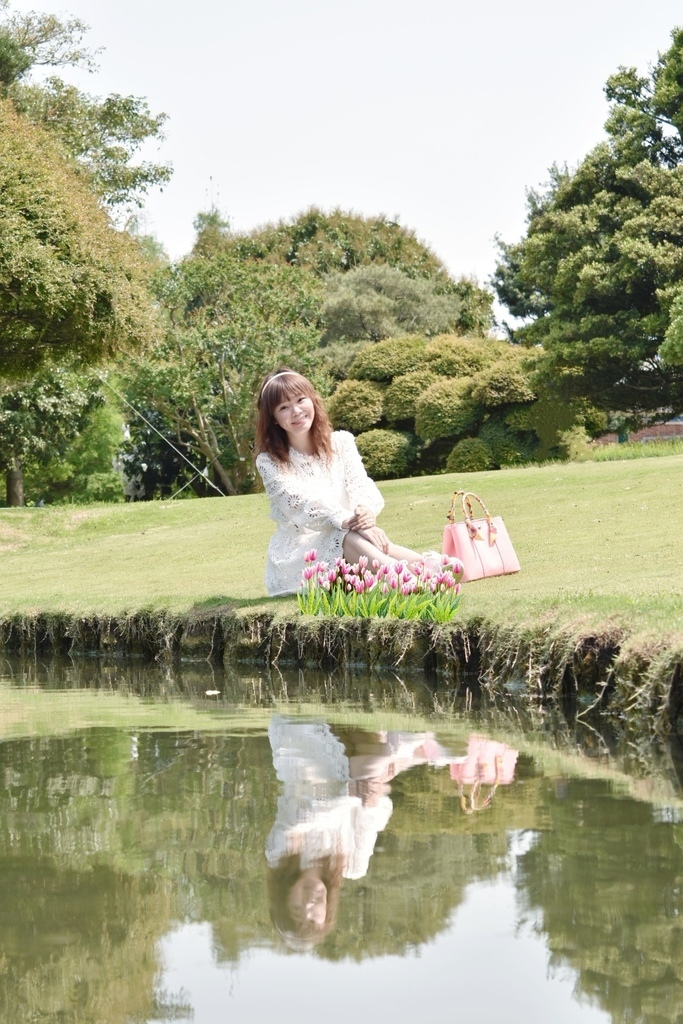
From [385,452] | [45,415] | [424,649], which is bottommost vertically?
[424,649]

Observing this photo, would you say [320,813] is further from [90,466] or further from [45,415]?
[90,466]

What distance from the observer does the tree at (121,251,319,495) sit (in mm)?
35000

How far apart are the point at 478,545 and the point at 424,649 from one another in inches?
82.3

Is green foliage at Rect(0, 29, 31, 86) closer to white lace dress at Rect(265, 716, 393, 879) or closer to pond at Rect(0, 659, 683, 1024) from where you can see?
pond at Rect(0, 659, 683, 1024)

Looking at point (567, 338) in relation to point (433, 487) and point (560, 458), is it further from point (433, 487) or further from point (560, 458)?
point (433, 487)

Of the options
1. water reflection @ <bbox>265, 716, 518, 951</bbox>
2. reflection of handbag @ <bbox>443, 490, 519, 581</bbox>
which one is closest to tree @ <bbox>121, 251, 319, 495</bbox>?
reflection of handbag @ <bbox>443, 490, 519, 581</bbox>

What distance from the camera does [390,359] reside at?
113 feet

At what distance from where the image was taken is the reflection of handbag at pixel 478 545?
973 centimetres

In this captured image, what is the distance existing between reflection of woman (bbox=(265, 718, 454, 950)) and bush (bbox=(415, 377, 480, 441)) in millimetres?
26245

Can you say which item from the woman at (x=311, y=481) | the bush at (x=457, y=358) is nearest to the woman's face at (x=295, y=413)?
the woman at (x=311, y=481)

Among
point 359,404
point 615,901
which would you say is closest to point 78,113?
point 359,404

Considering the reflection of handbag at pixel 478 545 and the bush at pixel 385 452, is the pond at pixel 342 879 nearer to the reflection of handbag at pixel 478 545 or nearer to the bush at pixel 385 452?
the reflection of handbag at pixel 478 545

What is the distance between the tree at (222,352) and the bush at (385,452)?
3.95m

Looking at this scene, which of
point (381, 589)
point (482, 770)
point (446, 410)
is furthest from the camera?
point (446, 410)
